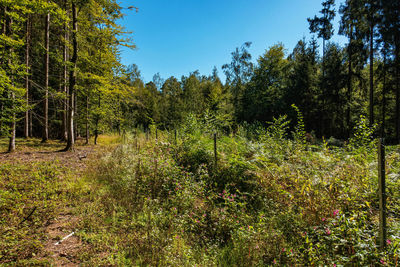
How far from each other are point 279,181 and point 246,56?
99.1 ft

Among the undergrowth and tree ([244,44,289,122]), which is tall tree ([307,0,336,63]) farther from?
the undergrowth

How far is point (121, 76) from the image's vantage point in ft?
43.8

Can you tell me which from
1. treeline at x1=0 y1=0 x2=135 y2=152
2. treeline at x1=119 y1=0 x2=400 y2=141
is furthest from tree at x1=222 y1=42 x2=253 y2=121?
treeline at x1=0 y1=0 x2=135 y2=152

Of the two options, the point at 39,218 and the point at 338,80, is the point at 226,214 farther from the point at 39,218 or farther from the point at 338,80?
the point at 338,80

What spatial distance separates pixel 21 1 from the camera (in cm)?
555

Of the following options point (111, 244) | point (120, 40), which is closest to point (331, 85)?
point (120, 40)

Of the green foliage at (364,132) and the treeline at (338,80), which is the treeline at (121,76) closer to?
the treeline at (338,80)

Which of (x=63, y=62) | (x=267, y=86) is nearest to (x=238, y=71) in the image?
(x=267, y=86)

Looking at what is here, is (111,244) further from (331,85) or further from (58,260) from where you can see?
(331,85)

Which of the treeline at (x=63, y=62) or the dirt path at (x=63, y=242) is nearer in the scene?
the dirt path at (x=63, y=242)

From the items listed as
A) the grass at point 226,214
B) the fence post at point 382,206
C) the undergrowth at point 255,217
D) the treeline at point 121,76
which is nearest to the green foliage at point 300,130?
the undergrowth at point 255,217

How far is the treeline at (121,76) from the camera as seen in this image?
7941 mm

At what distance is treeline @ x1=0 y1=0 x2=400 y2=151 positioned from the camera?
794 centimetres

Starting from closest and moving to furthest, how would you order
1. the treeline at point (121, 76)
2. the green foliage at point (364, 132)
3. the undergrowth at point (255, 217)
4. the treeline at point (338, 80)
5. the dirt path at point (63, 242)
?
1. the undergrowth at point (255, 217)
2. the dirt path at point (63, 242)
3. the green foliage at point (364, 132)
4. the treeline at point (121, 76)
5. the treeline at point (338, 80)
